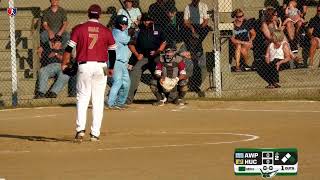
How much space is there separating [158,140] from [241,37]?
872 centimetres

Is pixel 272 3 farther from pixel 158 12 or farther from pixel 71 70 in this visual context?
pixel 71 70

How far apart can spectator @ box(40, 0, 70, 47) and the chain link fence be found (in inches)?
7.4

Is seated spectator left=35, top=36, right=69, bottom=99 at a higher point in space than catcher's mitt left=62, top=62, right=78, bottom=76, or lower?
lower

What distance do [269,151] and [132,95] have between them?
13.2 metres

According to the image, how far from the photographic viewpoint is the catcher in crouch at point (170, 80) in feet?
66.9

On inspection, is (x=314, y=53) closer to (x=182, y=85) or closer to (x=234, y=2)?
(x=234, y=2)

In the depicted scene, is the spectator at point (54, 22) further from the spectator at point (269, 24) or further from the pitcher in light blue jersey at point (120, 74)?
the spectator at point (269, 24)

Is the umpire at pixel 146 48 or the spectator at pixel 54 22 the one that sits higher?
the spectator at pixel 54 22

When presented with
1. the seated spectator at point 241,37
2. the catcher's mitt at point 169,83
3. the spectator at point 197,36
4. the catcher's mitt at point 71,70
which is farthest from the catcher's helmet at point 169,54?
the catcher's mitt at point 71,70

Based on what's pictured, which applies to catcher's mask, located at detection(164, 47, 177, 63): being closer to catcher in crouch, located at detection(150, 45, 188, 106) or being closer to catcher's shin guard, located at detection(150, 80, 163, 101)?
catcher in crouch, located at detection(150, 45, 188, 106)

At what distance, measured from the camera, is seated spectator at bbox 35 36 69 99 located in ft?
70.7

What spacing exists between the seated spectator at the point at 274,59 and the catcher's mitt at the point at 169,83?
3.08 m
